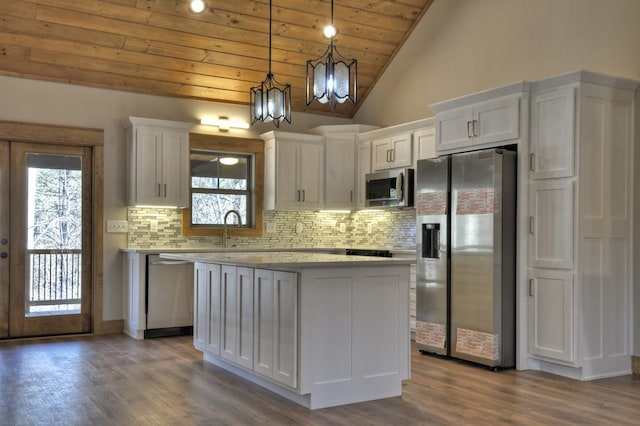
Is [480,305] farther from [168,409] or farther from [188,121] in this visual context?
[188,121]

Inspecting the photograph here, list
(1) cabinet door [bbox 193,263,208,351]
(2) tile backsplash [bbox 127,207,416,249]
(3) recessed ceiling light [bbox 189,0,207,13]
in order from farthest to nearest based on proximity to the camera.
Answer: (2) tile backsplash [bbox 127,207,416,249]
(3) recessed ceiling light [bbox 189,0,207,13]
(1) cabinet door [bbox 193,263,208,351]

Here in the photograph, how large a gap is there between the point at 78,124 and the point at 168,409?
155 inches

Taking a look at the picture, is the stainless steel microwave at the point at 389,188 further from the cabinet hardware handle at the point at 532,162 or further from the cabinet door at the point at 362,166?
the cabinet hardware handle at the point at 532,162

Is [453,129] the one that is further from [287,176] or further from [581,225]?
[287,176]

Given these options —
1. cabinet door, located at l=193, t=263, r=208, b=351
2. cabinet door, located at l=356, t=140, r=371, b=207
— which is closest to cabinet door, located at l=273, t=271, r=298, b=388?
cabinet door, located at l=193, t=263, r=208, b=351

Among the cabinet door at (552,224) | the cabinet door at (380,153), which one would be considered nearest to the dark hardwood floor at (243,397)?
the cabinet door at (552,224)

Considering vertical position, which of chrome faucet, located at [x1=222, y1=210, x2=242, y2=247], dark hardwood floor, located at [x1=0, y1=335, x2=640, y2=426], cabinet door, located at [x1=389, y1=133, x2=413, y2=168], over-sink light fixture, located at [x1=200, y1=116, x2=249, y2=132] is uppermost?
over-sink light fixture, located at [x1=200, y1=116, x2=249, y2=132]

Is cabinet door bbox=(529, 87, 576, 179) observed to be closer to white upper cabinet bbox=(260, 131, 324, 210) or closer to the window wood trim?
white upper cabinet bbox=(260, 131, 324, 210)

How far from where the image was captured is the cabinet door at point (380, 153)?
722 centimetres

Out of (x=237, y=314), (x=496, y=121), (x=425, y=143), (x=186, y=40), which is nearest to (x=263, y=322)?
(x=237, y=314)

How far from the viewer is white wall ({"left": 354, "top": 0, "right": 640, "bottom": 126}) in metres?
5.22

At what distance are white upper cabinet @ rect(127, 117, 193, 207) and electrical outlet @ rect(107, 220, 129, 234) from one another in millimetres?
256

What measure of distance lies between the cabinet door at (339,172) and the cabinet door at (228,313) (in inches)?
122

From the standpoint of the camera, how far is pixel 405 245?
7293mm
